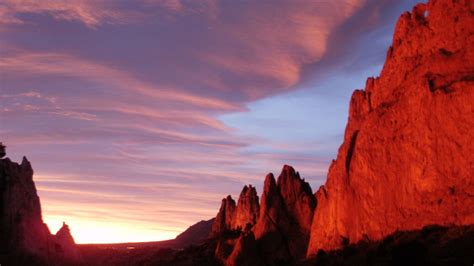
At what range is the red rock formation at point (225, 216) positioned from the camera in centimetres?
18888

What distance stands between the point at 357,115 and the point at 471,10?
2604 cm

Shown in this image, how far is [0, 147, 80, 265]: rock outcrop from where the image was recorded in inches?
3937

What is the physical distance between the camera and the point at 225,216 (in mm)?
193875

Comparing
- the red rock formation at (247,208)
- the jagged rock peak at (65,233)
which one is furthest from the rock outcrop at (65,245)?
the red rock formation at (247,208)

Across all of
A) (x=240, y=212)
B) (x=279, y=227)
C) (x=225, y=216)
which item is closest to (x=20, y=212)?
(x=279, y=227)

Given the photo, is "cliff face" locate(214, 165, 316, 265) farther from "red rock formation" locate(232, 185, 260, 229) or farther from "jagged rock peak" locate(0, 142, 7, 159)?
"jagged rock peak" locate(0, 142, 7, 159)

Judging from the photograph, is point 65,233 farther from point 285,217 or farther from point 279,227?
point 285,217

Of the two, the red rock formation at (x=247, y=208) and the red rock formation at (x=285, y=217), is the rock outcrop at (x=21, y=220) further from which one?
the red rock formation at (x=247, y=208)

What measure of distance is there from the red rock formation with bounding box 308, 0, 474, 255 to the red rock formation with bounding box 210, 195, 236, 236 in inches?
3842

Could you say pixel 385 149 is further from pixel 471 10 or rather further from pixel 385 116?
pixel 471 10

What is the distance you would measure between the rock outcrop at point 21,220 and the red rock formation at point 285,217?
157 feet

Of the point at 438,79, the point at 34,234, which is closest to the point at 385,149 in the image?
the point at 438,79

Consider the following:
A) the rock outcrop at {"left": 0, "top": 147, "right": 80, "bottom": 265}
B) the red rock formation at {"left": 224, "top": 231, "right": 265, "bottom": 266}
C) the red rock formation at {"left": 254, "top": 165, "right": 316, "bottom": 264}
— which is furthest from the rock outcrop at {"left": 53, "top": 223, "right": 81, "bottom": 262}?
the red rock formation at {"left": 254, "top": 165, "right": 316, "bottom": 264}

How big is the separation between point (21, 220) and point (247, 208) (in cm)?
7887
